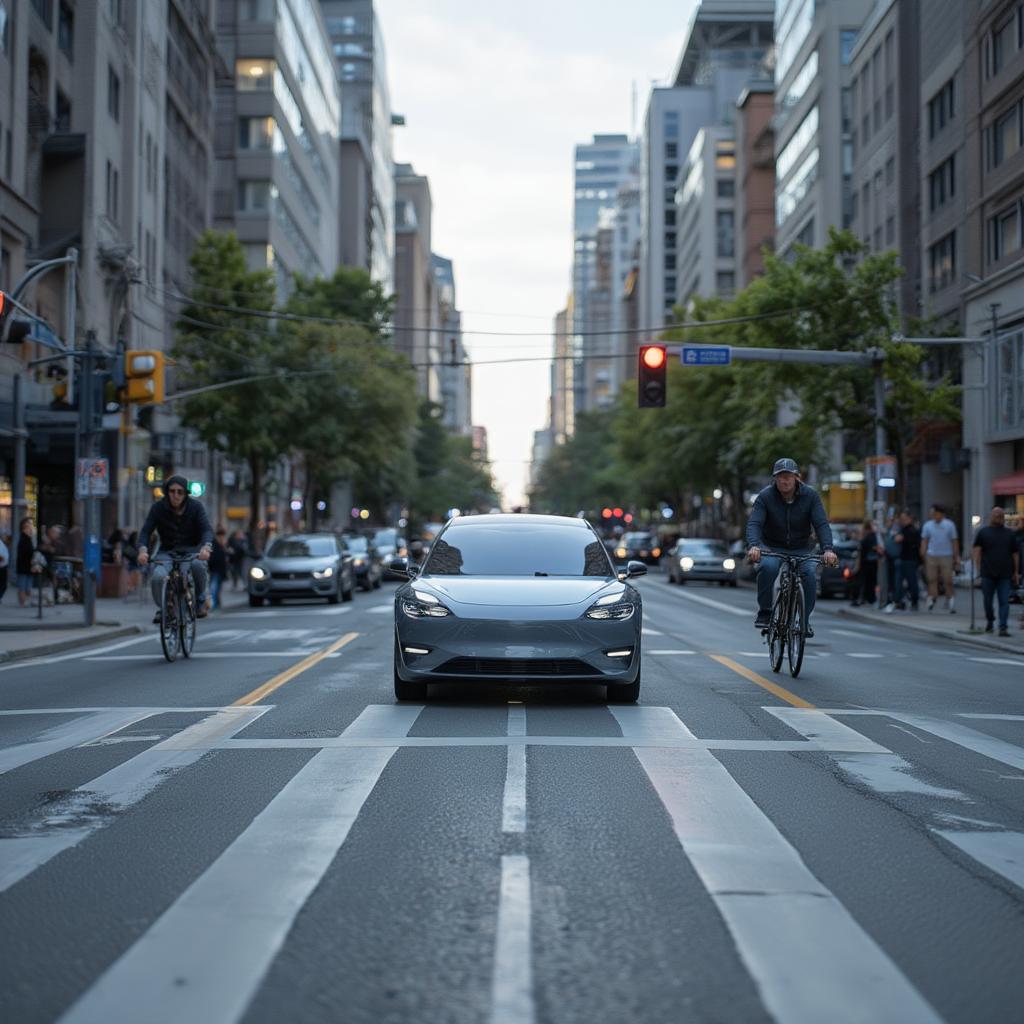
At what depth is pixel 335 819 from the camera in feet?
21.0

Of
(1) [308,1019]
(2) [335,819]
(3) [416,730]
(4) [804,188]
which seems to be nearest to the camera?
(1) [308,1019]

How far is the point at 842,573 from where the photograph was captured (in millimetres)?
36156

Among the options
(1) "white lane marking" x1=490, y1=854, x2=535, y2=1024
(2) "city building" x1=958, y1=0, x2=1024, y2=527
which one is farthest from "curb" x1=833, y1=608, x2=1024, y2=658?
(1) "white lane marking" x1=490, y1=854, x2=535, y2=1024

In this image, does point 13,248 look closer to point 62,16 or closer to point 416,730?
point 62,16

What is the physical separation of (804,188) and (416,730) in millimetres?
63577

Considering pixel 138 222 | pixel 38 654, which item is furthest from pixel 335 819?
pixel 138 222

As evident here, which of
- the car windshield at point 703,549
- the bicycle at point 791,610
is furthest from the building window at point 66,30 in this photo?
the bicycle at point 791,610

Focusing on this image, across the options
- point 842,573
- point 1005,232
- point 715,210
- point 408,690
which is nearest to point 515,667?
point 408,690

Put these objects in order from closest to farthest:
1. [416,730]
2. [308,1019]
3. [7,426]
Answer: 1. [308,1019]
2. [416,730]
3. [7,426]

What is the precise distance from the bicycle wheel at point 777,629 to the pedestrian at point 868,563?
54.8ft

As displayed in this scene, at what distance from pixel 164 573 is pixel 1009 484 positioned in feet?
99.5

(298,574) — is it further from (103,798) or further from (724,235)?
(724,235)

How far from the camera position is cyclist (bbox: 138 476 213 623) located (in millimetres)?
15172

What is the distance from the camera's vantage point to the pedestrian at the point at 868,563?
1214 inches
